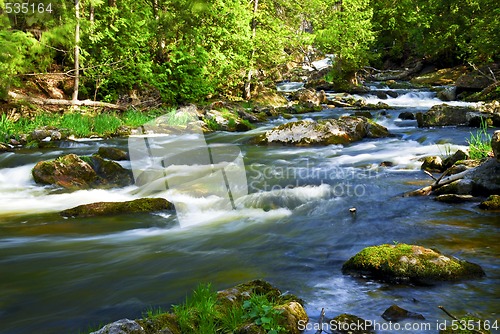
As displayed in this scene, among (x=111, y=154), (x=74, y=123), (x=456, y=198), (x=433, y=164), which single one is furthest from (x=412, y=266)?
(x=74, y=123)

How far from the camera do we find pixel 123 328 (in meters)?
Result: 2.78

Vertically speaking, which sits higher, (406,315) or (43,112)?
(43,112)

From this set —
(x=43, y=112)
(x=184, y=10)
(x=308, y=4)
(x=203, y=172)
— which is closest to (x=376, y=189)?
(x=203, y=172)

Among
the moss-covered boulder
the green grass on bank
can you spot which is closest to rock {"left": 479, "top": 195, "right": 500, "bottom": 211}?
the moss-covered boulder

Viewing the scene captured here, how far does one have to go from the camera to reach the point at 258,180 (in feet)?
32.1

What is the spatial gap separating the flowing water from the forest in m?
7.53

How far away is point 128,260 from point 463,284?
148 inches

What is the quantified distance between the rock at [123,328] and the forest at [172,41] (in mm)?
13267

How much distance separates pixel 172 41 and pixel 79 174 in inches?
546

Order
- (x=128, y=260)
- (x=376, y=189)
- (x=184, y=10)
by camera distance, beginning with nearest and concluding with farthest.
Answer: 1. (x=128, y=260)
2. (x=376, y=189)
3. (x=184, y=10)

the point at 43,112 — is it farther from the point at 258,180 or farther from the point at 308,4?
the point at 308,4

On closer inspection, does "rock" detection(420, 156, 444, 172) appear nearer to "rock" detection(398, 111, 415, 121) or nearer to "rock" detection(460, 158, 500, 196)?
"rock" detection(460, 158, 500, 196)

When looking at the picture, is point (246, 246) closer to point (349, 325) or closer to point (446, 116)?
point (349, 325)

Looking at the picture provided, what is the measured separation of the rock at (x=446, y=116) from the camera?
1453cm
